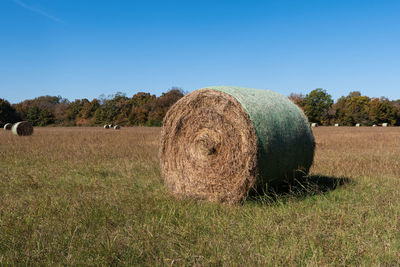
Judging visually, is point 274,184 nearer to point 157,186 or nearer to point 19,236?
point 157,186

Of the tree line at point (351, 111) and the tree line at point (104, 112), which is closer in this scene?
the tree line at point (104, 112)

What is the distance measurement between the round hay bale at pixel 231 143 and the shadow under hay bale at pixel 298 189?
0.17 meters

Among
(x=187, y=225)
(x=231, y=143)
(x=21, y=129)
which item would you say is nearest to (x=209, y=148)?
(x=231, y=143)

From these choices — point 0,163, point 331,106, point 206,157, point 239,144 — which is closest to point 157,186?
point 206,157

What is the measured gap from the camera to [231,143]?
5.81 metres

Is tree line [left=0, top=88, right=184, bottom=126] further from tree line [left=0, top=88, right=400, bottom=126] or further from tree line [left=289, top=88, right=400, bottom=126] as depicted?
tree line [left=289, top=88, right=400, bottom=126]

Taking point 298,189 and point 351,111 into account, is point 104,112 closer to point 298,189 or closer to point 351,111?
point 351,111

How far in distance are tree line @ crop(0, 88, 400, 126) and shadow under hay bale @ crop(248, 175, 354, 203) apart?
4543cm

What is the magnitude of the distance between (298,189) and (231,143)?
4.83 ft

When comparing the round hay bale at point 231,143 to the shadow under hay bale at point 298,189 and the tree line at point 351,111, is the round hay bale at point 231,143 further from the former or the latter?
the tree line at point 351,111

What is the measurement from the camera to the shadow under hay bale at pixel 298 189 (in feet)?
18.8

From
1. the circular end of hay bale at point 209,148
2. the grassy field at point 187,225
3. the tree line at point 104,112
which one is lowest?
the grassy field at point 187,225

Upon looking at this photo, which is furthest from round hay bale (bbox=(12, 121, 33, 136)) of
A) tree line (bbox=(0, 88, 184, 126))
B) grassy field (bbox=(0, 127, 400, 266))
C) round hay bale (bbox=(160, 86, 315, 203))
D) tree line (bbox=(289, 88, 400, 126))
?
tree line (bbox=(289, 88, 400, 126))

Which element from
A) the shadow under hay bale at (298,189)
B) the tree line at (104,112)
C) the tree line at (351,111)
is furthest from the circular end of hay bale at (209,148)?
the tree line at (351,111)
